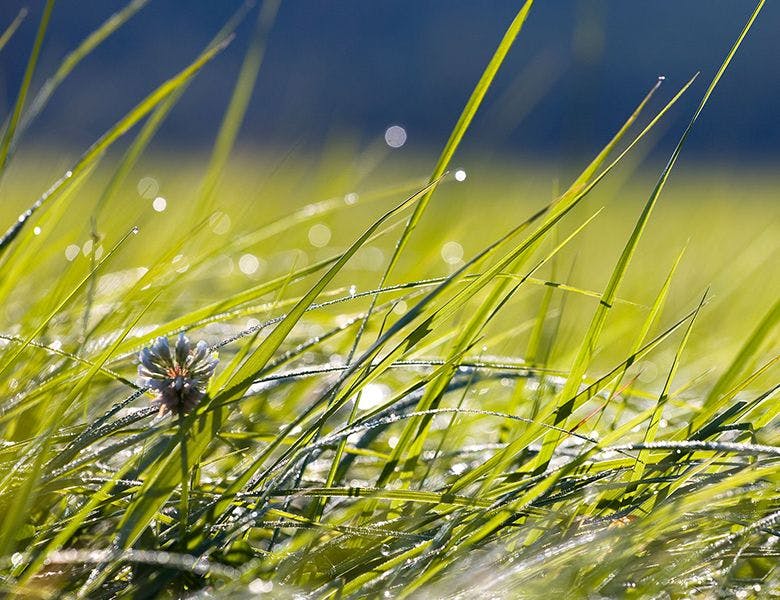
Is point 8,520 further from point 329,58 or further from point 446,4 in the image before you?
point 446,4

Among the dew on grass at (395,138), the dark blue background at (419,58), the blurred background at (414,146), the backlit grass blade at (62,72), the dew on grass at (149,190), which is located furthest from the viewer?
the dark blue background at (419,58)

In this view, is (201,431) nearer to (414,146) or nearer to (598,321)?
(598,321)

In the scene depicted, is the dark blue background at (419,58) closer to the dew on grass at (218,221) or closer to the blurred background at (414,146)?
the blurred background at (414,146)

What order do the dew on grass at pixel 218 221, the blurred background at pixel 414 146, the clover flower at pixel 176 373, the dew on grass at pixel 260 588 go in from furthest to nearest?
the blurred background at pixel 414 146, the dew on grass at pixel 218 221, the clover flower at pixel 176 373, the dew on grass at pixel 260 588

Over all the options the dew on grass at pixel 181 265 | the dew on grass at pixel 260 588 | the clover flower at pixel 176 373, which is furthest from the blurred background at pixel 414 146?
the dew on grass at pixel 260 588

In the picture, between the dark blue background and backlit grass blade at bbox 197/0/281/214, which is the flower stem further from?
the dark blue background

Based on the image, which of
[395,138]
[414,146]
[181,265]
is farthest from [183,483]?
[414,146]
